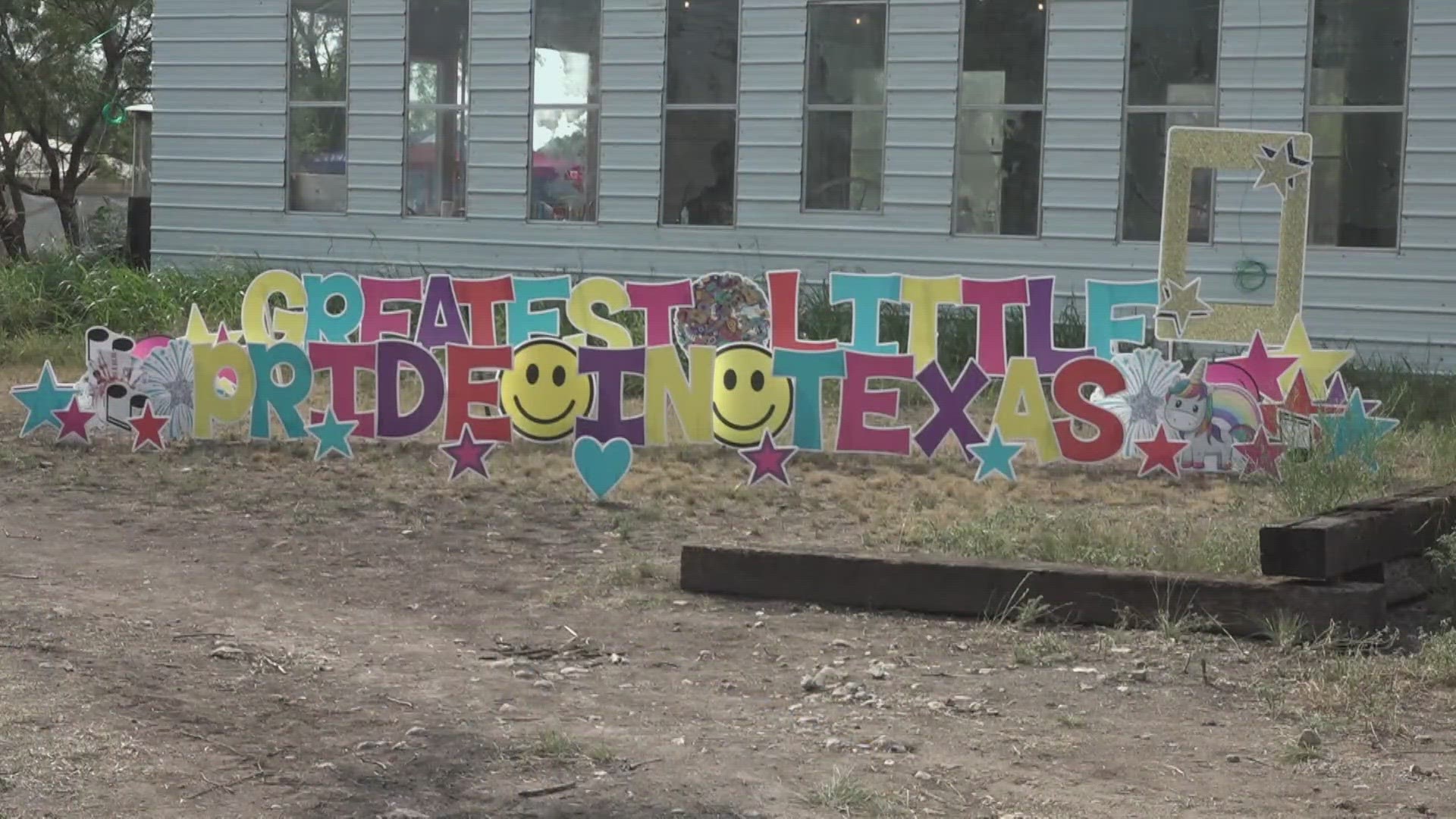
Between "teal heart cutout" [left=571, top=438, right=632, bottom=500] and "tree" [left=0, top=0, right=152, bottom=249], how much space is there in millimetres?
17552

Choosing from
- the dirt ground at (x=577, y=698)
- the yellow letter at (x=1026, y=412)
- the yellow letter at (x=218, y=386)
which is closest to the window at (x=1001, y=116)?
the yellow letter at (x=1026, y=412)

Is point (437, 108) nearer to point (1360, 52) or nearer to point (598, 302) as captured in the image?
point (598, 302)

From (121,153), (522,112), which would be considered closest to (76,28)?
(121,153)

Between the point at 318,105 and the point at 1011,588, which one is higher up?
the point at 318,105

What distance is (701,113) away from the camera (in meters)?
17.0

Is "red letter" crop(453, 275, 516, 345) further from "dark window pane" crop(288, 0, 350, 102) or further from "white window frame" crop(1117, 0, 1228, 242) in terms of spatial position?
"dark window pane" crop(288, 0, 350, 102)

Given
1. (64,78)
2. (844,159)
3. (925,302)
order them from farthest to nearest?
1. (64,78)
2. (844,159)
3. (925,302)

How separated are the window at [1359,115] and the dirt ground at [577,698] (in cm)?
759

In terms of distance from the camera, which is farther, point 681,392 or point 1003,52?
point 1003,52

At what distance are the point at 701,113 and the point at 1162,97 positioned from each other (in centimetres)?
416

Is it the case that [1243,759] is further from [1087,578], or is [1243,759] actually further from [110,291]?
[110,291]

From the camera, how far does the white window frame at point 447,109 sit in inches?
706

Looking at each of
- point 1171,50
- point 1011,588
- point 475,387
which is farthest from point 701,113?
point 1011,588

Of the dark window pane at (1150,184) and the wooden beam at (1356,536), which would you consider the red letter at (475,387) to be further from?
the dark window pane at (1150,184)
